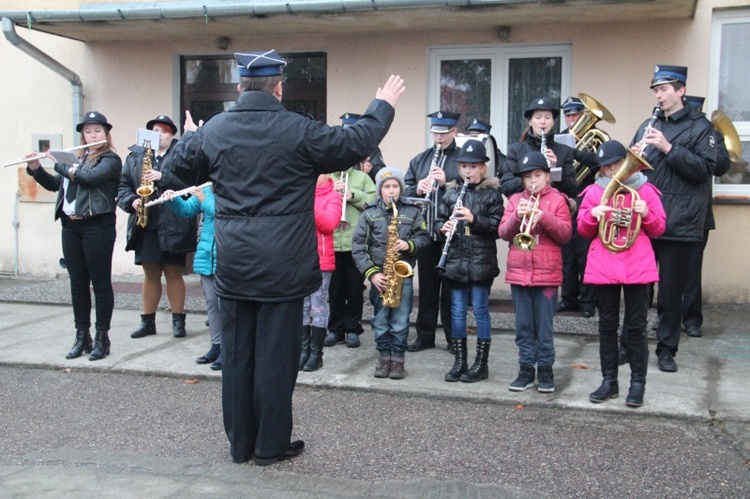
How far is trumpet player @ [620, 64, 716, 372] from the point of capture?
6332 mm

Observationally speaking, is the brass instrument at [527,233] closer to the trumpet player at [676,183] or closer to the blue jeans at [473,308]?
the blue jeans at [473,308]

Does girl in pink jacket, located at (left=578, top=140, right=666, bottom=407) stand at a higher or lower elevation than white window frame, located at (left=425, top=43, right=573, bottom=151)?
lower

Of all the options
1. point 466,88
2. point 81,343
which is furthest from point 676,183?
point 81,343

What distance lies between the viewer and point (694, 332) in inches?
300

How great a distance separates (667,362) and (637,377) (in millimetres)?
1056

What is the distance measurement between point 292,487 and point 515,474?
1.22 meters

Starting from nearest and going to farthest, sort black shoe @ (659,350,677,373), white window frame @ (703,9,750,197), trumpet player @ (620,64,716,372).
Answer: trumpet player @ (620,64,716,372) → black shoe @ (659,350,677,373) → white window frame @ (703,9,750,197)

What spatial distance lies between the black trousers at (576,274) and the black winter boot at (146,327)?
4.17 meters

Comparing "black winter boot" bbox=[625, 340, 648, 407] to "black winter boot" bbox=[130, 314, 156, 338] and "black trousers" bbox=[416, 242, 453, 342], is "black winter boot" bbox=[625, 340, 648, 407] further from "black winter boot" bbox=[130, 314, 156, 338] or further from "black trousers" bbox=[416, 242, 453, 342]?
"black winter boot" bbox=[130, 314, 156, 338]

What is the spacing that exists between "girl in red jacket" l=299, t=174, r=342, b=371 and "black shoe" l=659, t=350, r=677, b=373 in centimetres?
269

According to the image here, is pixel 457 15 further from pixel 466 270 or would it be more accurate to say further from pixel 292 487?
pixel 292 487

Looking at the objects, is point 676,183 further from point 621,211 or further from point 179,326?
point 179,326

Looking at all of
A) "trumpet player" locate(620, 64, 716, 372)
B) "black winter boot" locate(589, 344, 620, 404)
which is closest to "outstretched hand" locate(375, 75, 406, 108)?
"black winter boot" locate(589, 344, 620, 404)

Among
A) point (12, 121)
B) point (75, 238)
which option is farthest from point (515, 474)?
point (12, 121)
